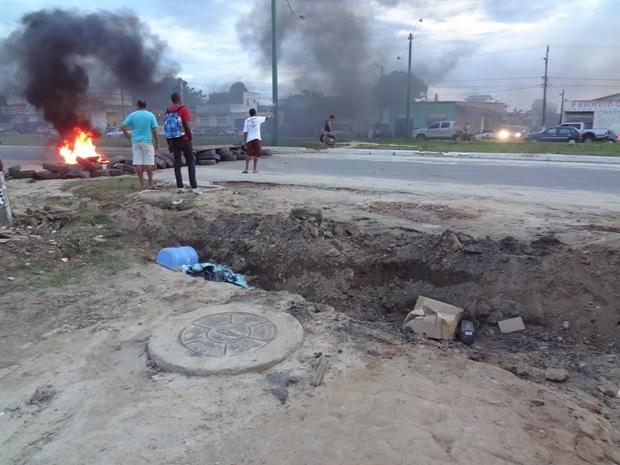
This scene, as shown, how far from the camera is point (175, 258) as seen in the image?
5500mm

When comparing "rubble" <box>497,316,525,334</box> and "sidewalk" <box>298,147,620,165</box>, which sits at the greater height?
"sidewalk" <box>298,147,620,165</box>

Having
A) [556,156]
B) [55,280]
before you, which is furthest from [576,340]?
[556,156]

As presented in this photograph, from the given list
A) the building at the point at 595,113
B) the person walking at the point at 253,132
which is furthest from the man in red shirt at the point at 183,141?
the building at the point at 595,113

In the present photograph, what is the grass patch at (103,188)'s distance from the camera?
8336 millimetres

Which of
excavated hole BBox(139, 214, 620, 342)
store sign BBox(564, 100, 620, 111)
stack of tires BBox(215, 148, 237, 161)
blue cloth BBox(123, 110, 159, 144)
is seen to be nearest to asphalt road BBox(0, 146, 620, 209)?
stack of tires BBox(215, 148, 237, 161)

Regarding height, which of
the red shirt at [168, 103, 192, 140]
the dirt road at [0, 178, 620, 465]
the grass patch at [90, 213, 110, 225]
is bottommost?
the dirt road at [0, 178, 620, 465]

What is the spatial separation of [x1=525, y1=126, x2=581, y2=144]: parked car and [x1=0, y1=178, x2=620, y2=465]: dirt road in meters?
27.7

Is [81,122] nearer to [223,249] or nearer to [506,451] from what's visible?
[223,249]

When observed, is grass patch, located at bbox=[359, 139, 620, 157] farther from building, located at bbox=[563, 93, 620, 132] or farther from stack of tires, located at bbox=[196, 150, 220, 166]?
building, located at bbox=[563, 93, 620, 132]

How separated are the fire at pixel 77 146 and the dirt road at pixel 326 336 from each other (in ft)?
33.0

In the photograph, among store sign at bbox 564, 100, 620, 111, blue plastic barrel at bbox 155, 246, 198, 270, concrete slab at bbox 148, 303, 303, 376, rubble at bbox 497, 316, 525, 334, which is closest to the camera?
concrete slab at bbox 148, 303, 303, 376

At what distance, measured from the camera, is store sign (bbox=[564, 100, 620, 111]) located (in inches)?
1667

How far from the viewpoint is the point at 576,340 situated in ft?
13.5

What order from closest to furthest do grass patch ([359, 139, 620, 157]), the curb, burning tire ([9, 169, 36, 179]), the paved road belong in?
the paved road < burning tire ([9, 169, 36, 179]) < the curb < grass patch ([359, 139, 620, 157])
